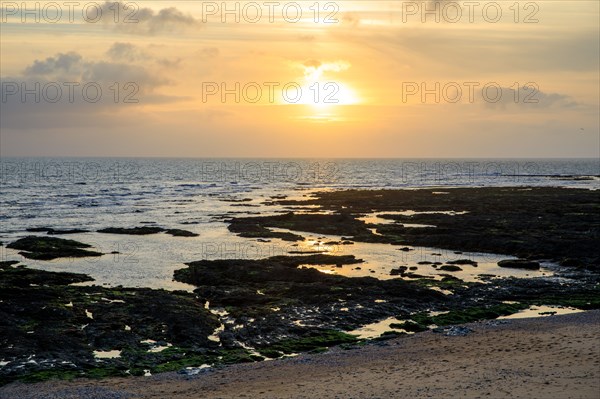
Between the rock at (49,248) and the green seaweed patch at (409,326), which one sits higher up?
the rock at (49,248)

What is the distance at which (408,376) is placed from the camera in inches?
838

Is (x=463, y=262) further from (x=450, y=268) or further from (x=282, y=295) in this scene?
(x=282, y=295)

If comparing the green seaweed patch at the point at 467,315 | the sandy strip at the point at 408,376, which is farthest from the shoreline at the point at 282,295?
the sandy strip at the point at 408,376

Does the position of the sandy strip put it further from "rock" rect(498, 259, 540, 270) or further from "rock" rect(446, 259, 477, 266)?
"rock" rect(446, 259, 477, 266)

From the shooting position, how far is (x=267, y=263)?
43594mm

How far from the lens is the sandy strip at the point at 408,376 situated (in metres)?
19.6

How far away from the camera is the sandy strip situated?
1962 centimetres

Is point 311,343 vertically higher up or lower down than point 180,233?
lower down

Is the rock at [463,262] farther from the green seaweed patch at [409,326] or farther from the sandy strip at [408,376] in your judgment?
the sandy strip at [408,376]

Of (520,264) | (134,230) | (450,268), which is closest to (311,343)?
(450,268)

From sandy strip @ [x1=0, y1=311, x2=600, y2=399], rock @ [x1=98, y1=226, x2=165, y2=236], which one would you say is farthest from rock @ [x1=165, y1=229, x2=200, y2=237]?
sandy strip @ [x1=0, y1=311, x2=600, y2=399]

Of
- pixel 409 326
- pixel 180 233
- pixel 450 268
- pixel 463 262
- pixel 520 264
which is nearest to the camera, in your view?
pixel 409 326

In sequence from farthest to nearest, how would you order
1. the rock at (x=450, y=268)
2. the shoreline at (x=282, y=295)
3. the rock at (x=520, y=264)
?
1. the rock at (x=520, y=264)
2. the rock at (x=450, y=268)
3. the shoreline at (x=282, y=295)

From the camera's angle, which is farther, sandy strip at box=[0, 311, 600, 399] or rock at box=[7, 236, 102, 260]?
rock at box=[7, 236, 102, 260]
